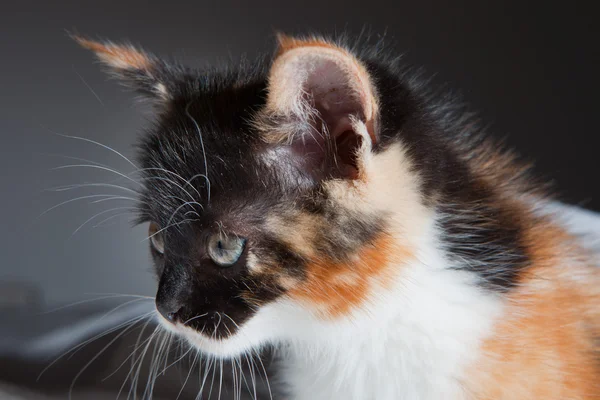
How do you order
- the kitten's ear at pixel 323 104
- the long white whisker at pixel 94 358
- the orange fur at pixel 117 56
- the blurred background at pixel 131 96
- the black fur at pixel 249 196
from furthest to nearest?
the blurred background at pixel 131 96 → the long white whisker at pixel 94 358 → the orange fur at pixel 117 56 → the black fur at pixel 249 196 → the kitten's ear at pixel 323 104

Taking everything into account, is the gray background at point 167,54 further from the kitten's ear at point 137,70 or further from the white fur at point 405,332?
the white fur at point 405,332

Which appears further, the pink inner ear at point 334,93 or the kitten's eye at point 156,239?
the kitten's eye at point 156,239

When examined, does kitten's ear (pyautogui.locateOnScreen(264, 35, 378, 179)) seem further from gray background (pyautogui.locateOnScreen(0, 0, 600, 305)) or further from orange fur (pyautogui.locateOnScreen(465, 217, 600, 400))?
gray background (pyautogui.locateOnScreen(0, 0, 600, 305))

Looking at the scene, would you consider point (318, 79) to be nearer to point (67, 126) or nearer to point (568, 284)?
point (568, 284)

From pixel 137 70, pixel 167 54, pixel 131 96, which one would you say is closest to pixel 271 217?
pixel 137 70

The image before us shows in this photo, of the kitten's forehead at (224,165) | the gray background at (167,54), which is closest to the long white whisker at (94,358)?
the gray background at (167,54)

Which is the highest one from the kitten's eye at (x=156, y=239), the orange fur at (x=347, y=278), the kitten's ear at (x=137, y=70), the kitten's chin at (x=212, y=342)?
the kitten's ear at (x=137, y=70)

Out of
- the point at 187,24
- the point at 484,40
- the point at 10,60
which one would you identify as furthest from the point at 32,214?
the point at 484,40

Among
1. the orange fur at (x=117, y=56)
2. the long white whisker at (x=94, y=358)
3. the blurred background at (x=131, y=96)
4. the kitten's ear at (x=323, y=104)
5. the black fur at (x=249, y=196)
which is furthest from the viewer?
the blurred background at (x=131, y=96)
